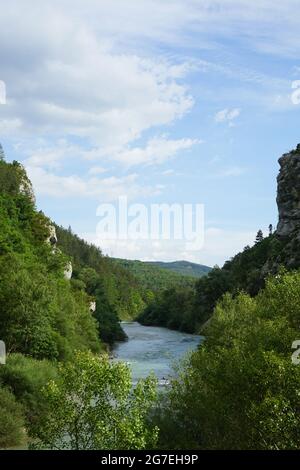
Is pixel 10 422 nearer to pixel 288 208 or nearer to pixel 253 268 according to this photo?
pixel 288 208

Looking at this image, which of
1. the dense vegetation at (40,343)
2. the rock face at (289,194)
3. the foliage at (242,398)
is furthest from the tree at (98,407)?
the rock face at (289,194)

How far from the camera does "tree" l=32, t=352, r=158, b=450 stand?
68.1 ft

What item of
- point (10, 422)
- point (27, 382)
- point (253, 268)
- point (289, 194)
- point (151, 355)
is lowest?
point (151, 355)

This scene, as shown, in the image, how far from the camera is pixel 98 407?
71.4 ft

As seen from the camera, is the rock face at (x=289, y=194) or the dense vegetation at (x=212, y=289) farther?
the dense vegetation at (x=212, y=289)

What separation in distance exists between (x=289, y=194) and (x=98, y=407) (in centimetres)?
10584

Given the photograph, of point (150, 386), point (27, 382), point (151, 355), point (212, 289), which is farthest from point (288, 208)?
point (150, 386)

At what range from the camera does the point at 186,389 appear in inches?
1101

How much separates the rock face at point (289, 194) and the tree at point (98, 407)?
9319 centimetres

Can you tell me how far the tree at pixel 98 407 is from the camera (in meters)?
20.8

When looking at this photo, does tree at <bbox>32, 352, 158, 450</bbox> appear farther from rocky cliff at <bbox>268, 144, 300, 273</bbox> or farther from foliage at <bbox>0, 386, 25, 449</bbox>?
rocky cliff at <bbox>268, 144, 300, 273</bbox>

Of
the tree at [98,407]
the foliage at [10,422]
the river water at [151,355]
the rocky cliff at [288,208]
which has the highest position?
the rocky cliff at [288,208]

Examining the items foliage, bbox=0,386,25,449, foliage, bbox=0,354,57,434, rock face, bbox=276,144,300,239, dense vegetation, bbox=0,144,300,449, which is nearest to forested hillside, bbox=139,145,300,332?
rock face, bbox=276,144,300,239

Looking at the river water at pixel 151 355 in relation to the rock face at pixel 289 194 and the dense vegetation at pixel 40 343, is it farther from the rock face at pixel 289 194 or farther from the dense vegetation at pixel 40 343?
the rock face at pixel 289 194
